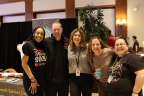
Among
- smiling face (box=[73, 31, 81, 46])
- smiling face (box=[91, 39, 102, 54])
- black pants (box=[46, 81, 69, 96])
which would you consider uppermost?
smiling face (box=[73, 31, 81, 46])

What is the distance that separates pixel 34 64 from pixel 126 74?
3.60ft

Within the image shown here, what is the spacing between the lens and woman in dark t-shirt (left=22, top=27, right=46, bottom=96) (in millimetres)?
1994

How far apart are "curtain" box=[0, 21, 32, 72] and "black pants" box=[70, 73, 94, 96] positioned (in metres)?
4.69

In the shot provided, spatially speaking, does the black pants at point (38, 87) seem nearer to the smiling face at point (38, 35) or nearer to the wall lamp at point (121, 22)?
the smiling face at point (38, 35)

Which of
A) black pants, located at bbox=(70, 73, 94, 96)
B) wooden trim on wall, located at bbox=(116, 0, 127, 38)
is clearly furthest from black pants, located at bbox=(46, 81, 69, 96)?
wooden trim on wall, located at bbox=(116, 0, 127, 38)

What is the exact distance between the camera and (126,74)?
64.6 inches

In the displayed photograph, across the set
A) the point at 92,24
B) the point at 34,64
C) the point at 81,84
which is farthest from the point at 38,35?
the point at 92,24

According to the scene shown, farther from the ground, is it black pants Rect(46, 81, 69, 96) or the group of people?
the group of people

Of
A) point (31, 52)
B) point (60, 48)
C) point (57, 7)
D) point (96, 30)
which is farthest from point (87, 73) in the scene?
point (57, 7)

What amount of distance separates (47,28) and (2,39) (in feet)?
8.01

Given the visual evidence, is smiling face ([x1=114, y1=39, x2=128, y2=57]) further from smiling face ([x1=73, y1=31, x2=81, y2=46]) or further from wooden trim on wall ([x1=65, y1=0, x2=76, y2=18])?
wooden trim on wall ([x1=65, y1=0, x2=76, y2=18])

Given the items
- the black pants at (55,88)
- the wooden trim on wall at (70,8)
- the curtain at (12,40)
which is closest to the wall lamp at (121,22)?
the wooden trim on wall at (70,8)

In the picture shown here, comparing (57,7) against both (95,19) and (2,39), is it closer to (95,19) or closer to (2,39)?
(2,39)

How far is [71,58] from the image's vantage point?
2.18 meters
